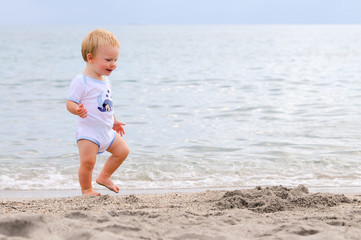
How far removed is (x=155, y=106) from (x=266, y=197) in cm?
727

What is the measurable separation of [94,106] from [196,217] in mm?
1372

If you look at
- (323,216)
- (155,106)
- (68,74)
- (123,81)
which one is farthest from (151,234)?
(68,74)

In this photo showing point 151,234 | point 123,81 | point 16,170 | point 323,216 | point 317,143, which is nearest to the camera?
point 151,234

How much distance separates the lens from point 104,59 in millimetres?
3918

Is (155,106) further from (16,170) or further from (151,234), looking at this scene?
(151,234)

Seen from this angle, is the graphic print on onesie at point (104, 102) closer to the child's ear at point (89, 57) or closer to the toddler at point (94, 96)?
the toddler at point (94, 96)

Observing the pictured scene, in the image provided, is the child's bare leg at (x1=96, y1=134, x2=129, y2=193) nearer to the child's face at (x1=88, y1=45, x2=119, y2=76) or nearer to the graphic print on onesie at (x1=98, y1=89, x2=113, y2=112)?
the graphic print on onesie at (x1=98, y1=89, x2=113, y2=112)

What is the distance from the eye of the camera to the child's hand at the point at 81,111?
12.3 ft

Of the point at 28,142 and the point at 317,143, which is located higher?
the point at 317,143

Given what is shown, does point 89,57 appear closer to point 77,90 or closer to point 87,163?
point 77,90

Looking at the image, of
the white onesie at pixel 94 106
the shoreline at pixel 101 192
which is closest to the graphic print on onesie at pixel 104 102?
the white onesie at pixel 94 106

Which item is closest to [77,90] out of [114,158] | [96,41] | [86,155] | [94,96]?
[94,96]

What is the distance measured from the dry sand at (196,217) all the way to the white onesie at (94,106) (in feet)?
1.67

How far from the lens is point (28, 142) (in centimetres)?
716
